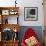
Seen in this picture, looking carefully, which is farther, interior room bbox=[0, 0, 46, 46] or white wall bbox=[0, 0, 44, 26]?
white wall bbox=[0, 0, 44, 26]

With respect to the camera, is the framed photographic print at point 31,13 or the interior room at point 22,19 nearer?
the interior room at point 22,19

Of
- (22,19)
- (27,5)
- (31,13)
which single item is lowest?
(22,19)

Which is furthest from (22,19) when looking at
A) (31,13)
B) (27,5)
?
(27,5)

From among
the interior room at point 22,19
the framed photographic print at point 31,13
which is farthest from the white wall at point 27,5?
the framed photographic print at point 31,13

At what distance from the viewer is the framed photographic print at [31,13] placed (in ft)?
20.8

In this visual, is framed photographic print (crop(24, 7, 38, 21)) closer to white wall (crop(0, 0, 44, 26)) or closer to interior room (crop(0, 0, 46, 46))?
interior room (crop(0, 0, 46, 46))

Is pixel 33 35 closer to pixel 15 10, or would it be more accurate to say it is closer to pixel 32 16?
pixel 32 16

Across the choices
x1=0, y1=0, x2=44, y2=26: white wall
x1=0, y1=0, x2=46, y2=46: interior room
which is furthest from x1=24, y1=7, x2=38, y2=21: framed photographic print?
x1=0, y1=0, x2=44, y2=26: white wall

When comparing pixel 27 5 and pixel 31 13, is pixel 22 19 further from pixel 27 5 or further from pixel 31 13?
pixel 27 5

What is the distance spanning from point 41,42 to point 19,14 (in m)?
1.40

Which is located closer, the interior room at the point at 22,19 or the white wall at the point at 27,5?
the interior room at the point at 22,19

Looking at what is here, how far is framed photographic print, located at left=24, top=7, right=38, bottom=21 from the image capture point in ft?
20.8

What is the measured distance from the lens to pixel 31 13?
6371 millimetres

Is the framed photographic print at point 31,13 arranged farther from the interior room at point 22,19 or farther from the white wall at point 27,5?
the white wall at point 27,5
